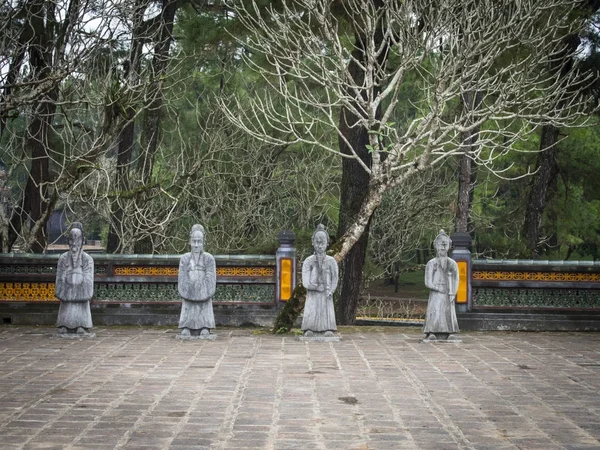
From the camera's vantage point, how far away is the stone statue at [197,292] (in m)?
15.8

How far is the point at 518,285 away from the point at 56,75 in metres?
8.71

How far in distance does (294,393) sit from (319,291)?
16.7 feet

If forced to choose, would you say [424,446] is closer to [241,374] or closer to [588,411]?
[588,411]

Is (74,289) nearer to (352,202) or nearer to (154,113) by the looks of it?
(352,202)

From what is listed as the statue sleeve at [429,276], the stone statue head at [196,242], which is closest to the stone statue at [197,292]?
the stone statue head at [196,242]

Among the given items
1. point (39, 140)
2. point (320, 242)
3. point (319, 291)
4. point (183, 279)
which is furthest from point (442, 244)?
point (39, 140)

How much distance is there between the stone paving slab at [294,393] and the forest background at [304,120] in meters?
3.24

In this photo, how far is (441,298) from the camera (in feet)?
52.1

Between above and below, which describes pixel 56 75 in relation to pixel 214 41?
below

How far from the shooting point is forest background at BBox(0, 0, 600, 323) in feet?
54.4

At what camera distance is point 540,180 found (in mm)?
24188

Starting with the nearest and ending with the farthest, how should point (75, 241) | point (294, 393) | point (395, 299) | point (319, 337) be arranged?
point (294, 393), point (319, 337), point (75, 241), point (395, 299)

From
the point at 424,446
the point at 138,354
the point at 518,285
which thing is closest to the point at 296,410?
the point at 424,446

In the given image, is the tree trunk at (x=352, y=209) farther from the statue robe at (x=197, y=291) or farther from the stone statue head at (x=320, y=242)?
the statue robe at (x=197, y=291)
